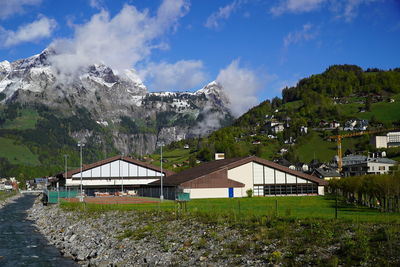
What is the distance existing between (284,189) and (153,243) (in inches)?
2023

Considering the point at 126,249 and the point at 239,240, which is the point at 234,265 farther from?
the point at 126,249

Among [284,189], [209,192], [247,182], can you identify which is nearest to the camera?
[209,192]

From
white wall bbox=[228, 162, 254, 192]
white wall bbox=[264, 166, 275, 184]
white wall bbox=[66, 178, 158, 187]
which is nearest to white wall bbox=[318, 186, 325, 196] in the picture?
white wall bbox=[264, 166, 275, 184]

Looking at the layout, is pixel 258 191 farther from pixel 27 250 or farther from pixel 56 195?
pixel 27 250

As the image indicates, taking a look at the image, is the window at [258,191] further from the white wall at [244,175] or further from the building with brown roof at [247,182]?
the white wall at [244,175]

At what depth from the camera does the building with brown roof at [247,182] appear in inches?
2842

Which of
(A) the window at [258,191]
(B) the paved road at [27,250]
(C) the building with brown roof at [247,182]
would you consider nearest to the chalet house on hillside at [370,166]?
(C) the building with brown roof at [247,182]

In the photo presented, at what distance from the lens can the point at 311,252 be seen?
20.9m

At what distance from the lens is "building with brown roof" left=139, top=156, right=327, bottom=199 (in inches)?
2842

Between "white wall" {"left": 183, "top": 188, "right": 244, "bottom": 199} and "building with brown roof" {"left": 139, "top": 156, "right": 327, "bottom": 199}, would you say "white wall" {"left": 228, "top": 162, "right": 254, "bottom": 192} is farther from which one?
"white wall" {"left": 183, "top": 188, "right": 244, "bottom": 199}

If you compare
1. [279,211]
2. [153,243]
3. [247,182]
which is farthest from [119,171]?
[153,243]

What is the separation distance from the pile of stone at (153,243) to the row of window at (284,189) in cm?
3741

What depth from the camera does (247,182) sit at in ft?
250

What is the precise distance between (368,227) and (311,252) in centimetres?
448
